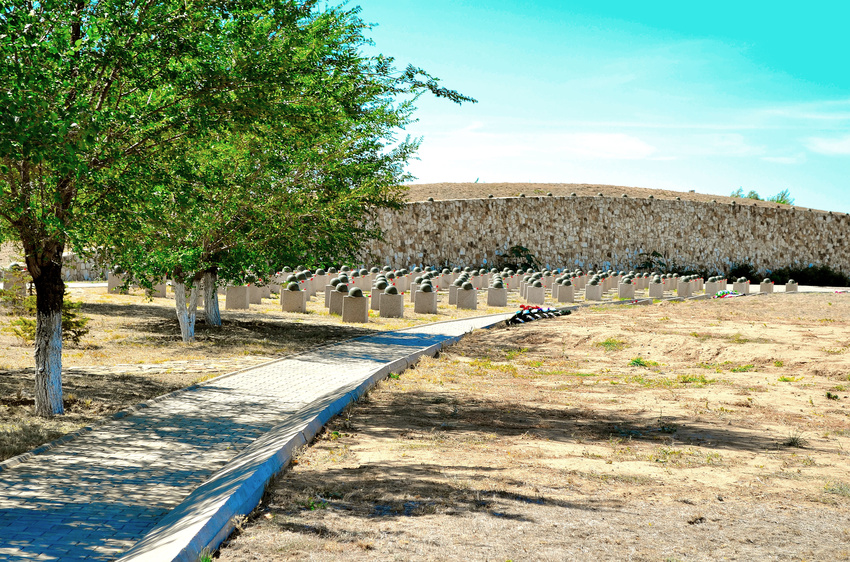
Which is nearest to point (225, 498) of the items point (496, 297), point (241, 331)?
point (241, 331)

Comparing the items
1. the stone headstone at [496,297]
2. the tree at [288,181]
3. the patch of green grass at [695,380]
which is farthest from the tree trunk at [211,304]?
the stone headstone at [496,297]

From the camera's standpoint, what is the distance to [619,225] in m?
56.9

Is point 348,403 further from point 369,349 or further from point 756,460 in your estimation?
point 369,349

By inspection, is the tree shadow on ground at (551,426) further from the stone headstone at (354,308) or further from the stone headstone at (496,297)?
the stone headstone at (496,297)

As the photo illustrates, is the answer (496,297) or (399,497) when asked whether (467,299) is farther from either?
(399,497)

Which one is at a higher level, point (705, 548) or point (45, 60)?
point (45, 60)

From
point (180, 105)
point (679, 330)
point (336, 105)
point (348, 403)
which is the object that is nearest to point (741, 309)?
point (679, 330)

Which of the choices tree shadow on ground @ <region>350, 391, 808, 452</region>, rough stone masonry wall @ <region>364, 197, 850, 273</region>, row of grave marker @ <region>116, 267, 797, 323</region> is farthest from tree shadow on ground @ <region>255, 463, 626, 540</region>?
rough stone masonry wall @ <region>364, 197, 850, 273</region>

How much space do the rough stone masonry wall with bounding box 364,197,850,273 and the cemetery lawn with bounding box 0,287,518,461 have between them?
25.6 meters

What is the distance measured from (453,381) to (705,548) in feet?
21.9

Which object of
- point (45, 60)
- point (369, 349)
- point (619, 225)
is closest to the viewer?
point (45, 60)

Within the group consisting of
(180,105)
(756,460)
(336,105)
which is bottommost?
(756,460)

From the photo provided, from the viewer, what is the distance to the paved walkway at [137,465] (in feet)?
14.8

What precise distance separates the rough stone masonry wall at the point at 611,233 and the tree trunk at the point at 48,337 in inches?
1449
